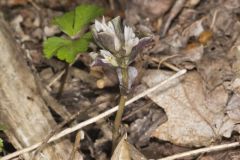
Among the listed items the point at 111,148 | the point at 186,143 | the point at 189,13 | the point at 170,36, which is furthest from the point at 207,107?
the point at 189,13

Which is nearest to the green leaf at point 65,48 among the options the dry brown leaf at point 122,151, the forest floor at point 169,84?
the forest floor at point 169,84

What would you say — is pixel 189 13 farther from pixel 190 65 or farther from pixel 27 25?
pixel 27 25

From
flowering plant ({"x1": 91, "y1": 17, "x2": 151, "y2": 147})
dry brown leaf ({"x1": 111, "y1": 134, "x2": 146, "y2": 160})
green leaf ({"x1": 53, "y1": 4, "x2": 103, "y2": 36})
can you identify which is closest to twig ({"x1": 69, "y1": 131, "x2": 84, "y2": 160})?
dry brown leaf ({"x1": 111, "y1": 134, "x2": 146, "y2": 160})

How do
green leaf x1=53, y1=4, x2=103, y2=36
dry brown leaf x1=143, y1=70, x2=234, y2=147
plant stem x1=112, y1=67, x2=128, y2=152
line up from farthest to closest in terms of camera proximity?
green leaf x1=53, y1=4, x2=103, y2=36 < dry brown leaf x1=143, y1=70, x2=234, y2=147 < plant stem x1=112, y1=67, x2=128, y2=152

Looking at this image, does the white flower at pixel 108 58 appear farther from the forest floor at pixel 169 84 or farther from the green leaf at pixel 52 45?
the green leaf at pixel 52 45

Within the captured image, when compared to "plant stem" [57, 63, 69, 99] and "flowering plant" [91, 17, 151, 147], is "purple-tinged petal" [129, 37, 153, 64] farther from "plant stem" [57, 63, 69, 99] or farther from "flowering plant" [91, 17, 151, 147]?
"plant stem" [57, 63, 69, 99]

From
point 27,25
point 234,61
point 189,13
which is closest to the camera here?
point 234,61

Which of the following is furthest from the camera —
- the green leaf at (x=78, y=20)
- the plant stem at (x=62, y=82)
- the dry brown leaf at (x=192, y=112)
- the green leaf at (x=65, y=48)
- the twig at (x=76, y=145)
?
the plant stem at (x=62, y=82)
